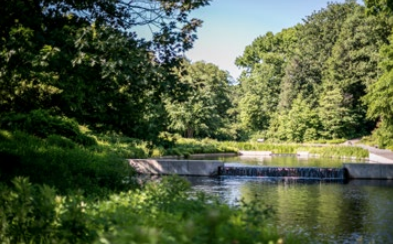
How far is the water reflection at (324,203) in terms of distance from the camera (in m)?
10.7

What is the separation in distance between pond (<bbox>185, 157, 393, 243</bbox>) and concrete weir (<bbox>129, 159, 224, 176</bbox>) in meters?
1.08

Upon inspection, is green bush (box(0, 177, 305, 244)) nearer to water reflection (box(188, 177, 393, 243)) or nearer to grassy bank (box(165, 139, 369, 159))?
water reflection (box(188, 177, 393, 243))

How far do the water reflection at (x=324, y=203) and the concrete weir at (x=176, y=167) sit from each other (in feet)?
3.58

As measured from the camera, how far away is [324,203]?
15.0 metres

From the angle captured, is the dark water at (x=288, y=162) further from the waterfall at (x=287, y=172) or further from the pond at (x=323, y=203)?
the pond at (x=323, y=203)

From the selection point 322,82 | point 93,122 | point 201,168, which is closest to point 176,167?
point 201,168

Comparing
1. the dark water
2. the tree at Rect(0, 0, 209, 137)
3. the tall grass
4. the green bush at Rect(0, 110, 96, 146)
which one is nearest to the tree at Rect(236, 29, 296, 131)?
the dark water

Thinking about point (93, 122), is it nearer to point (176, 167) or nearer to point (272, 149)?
point (176, 167)

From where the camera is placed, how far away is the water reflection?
10.7 m

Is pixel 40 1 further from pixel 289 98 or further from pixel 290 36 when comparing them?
pixel 290 36

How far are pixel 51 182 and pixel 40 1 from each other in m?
3.21

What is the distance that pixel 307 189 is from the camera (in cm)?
1881

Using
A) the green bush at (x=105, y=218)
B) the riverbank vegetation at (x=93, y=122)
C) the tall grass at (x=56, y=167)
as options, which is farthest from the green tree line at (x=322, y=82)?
the green bush at (x=105, y=218)

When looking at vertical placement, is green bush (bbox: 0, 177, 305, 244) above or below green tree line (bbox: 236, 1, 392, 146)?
below
